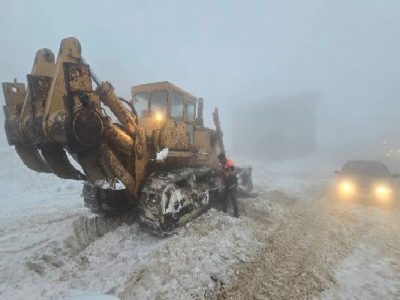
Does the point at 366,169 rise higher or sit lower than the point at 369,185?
higher

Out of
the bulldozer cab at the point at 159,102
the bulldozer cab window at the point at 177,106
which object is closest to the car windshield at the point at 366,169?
the bulldozer cab at the point at 159,102

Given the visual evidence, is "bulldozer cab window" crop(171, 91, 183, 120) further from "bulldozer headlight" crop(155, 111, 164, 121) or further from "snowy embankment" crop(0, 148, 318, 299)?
"snowy embankment" crop(0, 148, 318, 299)

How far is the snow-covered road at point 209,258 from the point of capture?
15.6 feet

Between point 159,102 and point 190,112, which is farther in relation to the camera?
point 190,112

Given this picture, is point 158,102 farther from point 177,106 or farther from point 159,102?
point 177,106

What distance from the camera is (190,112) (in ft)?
28.6

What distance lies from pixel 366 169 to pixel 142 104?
32.8 feet

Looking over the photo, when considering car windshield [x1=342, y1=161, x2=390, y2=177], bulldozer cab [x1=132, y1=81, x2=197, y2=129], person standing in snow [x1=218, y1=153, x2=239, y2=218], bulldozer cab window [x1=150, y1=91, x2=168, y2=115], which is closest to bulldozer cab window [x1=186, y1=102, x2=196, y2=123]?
bulldozer cab [x1=132, y1=81, x2=197, y2=129]

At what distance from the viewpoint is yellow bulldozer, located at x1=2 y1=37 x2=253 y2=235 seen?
15.1 ft

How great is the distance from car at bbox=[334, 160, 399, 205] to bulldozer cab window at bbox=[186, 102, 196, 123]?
6.77 metres

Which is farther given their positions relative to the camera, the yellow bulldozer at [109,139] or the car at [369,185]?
the car at [369,185]

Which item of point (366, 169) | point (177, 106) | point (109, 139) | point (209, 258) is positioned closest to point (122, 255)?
point (209, 258)

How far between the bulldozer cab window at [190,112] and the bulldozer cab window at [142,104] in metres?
1.10

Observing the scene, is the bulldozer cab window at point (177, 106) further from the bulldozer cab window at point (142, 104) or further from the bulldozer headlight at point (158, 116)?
the bulldozer cab window at point (142, 104)
